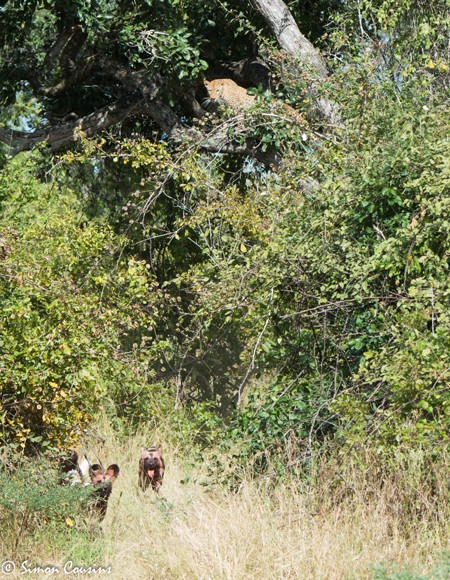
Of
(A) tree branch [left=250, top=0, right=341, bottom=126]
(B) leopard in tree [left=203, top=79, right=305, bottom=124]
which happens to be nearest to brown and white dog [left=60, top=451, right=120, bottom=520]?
(A) tree branch [left=250, top=0, right=341, bottom=126]

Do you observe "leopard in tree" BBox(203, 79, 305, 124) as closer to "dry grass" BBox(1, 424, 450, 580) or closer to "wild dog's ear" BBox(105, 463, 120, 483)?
"wild dog's ear" BBox(105, 463, 120, 483)

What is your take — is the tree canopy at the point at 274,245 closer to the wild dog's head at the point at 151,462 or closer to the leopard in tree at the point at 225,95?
the leopard in tree at the point at 225,95

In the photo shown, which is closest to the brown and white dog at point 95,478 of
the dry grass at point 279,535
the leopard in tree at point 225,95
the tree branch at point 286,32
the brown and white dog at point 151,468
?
the dry grass at point 279,535

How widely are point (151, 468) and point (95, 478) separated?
2.18 feet

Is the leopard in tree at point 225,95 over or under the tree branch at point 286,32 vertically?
under

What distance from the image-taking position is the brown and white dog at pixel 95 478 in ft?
20.9

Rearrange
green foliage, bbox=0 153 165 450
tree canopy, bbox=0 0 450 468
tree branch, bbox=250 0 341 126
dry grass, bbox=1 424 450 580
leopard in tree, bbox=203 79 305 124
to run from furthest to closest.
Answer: leopard in tree, bbox=203 79 305 124 → tree branch, bbox=250 0 341 126 → green foliage, bbox=0 153 165 450 → tree canopy, bbox=0 0 450 468 → dry grass, bbox=1 424 450 580

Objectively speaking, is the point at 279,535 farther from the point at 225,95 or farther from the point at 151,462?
the point at 225,95

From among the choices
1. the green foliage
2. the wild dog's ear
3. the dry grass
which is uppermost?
the green foliage

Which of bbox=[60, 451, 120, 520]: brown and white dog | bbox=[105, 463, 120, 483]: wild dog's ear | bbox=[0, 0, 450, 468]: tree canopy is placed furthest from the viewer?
bbox=[105, 463, 120, 483]: wild dog's ear

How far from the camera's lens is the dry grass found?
17.3 ft

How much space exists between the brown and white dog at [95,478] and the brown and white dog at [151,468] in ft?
1.34

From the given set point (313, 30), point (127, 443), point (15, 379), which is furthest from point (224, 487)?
point (313, 30)

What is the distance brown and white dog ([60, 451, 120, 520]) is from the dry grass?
0.65 feet
